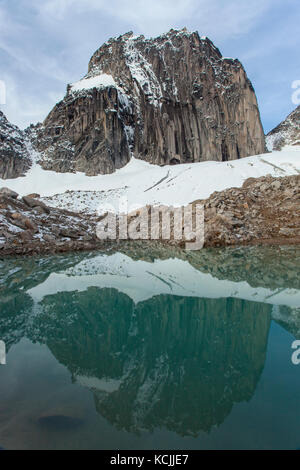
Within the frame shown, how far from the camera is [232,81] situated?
71.4m

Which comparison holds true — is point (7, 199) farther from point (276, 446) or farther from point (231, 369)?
point (276, 446)

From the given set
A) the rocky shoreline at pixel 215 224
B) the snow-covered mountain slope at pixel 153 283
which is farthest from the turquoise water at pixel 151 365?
the rocky shoreline at pixel 215 224

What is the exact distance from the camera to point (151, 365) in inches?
153

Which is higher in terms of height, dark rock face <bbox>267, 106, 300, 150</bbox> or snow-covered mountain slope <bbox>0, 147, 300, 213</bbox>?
dark rock face <bbox>267, 106, 300, 150</bbox>

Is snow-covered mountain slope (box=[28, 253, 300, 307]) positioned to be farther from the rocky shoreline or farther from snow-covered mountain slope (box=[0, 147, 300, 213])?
snow-covered mountain slope (box=[0, 147, 300, 213])

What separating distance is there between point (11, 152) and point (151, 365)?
6496 cm

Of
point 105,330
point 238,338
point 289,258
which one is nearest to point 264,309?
point 238,338

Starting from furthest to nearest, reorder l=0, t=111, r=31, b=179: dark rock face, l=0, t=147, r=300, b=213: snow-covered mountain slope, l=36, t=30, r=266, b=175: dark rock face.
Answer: l=36, t=30, r=266, b=175: dark rock face
l=0, t=111, r=31, b=179: dark rock face
l=0, t=147, r=300, b=213: snow-covered mountain slope

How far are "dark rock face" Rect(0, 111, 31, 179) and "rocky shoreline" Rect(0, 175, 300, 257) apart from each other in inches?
1741

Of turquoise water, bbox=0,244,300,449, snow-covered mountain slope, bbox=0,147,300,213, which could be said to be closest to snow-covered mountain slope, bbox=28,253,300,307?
turquoise water, bbox=0,244,300,449

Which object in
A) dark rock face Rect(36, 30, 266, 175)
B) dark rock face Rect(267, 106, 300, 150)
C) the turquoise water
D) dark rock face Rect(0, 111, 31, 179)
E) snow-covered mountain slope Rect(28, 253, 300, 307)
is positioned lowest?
the turquoise water

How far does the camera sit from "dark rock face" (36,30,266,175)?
62.3 m

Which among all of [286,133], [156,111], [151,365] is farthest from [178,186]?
[286,133]

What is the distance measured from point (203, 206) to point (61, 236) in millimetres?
9849
